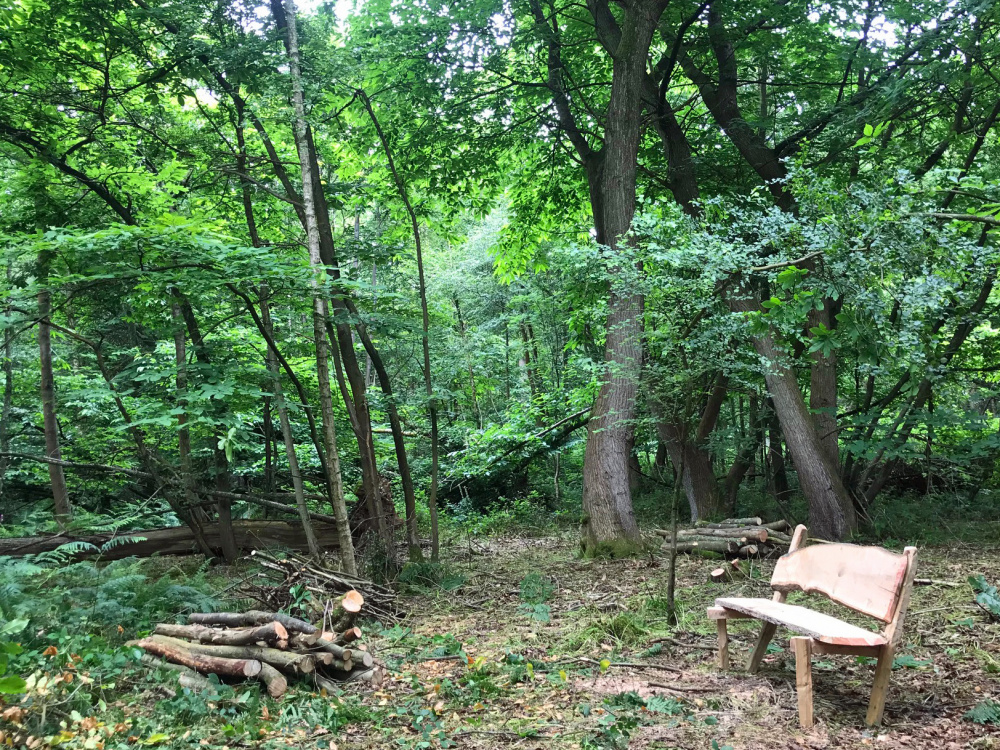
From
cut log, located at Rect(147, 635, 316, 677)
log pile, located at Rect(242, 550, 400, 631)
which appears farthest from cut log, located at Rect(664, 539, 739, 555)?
cut log, located at Rect(147, 635, 316, 677)

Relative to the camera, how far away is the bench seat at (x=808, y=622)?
3.47m

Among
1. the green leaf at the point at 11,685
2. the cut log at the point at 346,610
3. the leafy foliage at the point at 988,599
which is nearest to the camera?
the green leaf at the point at 11,685

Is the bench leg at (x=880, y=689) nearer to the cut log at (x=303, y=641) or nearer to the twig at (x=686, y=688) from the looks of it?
the twig at (x=686, y=688)

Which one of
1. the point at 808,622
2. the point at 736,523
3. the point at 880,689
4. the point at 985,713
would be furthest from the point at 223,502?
the point at 985,713

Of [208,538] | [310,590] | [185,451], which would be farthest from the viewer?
[208,538]

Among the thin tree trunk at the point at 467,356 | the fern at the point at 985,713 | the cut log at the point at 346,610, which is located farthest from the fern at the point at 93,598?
the thin tree trunk at the point at 467,356

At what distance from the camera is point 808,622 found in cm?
391

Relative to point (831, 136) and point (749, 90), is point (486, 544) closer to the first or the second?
point (831, 136)

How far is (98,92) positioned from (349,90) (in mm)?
2760

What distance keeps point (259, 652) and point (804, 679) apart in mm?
3448

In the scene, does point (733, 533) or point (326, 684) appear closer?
point (326, 684)

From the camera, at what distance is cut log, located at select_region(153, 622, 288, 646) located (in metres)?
4.52

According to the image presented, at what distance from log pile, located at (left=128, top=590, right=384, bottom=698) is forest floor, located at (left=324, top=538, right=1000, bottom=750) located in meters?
0.36

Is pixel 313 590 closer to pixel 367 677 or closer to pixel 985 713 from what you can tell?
pixel 367 677
